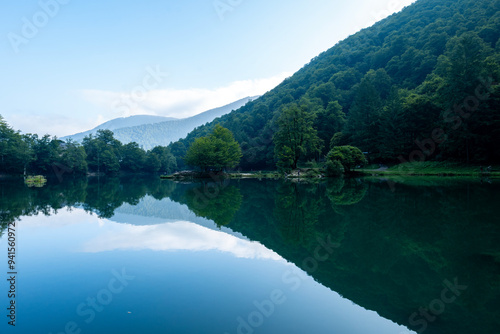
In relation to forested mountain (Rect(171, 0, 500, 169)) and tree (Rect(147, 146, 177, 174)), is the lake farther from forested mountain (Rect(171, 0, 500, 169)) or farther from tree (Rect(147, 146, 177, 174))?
tree (Rect(147, 146, 177, 174))

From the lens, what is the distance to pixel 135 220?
1325 cm

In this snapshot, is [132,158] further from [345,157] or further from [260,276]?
[260,276]

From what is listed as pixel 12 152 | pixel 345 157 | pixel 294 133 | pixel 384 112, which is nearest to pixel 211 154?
pixel 294 133

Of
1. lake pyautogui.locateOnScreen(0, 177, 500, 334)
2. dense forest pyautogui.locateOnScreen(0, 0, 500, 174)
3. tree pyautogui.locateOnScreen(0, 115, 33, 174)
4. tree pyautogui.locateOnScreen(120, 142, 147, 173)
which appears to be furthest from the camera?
tree pyautogui.locateOnScreen(120, 142, 147, 173)

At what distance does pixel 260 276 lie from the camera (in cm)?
632

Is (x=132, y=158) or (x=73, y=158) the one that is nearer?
(x=73, y=158)

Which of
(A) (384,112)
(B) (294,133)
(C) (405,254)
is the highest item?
(A) (384,112)

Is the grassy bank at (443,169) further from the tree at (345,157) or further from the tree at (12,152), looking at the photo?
the tree at (12,152)

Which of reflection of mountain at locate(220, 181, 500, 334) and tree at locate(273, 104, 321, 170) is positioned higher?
tree at locate(273, 104, 321, 170)

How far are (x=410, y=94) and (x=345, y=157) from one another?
2396 cm

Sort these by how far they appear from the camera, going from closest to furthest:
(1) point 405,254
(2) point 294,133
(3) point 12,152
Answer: (1) point 405,254, (2) point 294,133, (3) point 12,152

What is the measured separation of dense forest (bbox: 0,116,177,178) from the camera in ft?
227

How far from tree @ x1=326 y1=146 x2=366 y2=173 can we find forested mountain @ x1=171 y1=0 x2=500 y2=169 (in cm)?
975

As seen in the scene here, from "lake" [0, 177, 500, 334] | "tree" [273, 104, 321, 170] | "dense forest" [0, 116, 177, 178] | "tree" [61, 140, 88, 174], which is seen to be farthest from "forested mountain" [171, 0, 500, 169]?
"tree" [61, 140, 88, 174]
